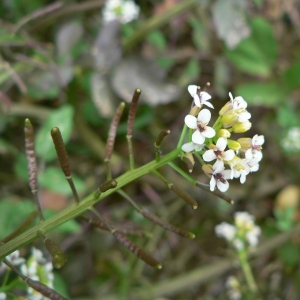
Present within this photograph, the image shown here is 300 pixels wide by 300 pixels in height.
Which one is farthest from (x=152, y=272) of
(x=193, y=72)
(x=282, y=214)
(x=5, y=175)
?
(x=193, y=72)

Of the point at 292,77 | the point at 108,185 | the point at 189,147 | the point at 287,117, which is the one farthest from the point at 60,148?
the point at 292,77

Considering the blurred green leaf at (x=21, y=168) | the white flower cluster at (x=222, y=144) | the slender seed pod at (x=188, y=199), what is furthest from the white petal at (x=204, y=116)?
the blurred green leaf at (x=21, y=168)

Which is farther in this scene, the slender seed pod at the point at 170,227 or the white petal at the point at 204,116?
the slender seed pod at the point at 170,227

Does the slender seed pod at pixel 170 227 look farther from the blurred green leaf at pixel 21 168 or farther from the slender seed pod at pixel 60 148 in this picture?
the blurred green leaf at pixel 21 168

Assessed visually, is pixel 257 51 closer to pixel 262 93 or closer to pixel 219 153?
pixel 262 93

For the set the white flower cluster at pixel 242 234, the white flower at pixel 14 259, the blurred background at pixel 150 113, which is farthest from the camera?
the blurred background at pixel 150 113

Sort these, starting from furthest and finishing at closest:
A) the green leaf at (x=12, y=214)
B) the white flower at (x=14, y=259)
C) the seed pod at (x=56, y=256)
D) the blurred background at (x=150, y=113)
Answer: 1. the blurred background at (x=150, y=113)
2. the green leaf at (x=12, y=214)
3. the white flower at (x=14, y=259)
4. the seed pod at (x=56, y=256)

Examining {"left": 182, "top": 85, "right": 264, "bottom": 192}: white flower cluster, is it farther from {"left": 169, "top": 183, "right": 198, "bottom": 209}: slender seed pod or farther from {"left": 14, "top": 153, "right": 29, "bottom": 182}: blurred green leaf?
{"left": 14, "top": 153, "right": 29, "bottom": 182}: blurred green leaf

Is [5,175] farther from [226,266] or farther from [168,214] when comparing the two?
[226,266]
